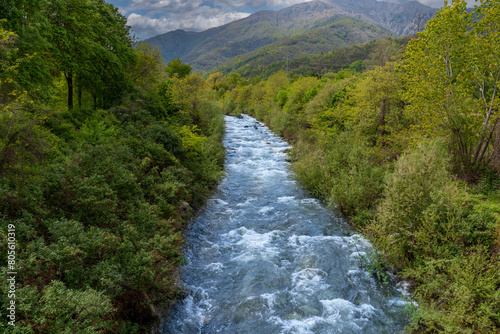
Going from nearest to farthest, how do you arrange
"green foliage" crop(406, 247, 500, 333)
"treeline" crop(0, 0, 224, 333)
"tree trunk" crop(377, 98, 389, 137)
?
"treeline" crop(0, 0, 224, 333) → "green foliage" crop(406, 247, 500, 333) → "tree trunk" crop(377, 98, 389, 137)

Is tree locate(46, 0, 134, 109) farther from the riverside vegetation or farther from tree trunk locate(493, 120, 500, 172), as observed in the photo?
tree trunk locate(493, 120, 500, 172)

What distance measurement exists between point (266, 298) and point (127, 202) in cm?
666

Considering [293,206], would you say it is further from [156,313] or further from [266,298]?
[156,313]

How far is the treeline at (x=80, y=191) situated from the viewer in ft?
18.8

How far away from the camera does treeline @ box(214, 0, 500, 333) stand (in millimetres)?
7723

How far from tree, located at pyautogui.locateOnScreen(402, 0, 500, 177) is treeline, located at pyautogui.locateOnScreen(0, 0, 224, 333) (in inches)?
513

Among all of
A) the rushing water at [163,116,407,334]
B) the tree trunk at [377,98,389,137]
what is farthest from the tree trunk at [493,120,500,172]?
the tree trunk at [377,98,389,137]

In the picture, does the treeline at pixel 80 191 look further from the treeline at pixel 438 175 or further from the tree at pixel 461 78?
the tree at pixel 461 78

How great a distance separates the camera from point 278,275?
34.4 ft

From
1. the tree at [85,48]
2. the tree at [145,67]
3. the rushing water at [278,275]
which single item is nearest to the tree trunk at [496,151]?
the rushing water at [278,275]

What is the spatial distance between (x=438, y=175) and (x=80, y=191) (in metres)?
12.8

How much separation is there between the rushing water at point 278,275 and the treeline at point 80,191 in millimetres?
1236

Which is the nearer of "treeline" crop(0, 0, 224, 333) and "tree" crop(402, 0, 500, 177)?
"treeline" crop(0, 0, 224, 333)

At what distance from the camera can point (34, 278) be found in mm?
5766
